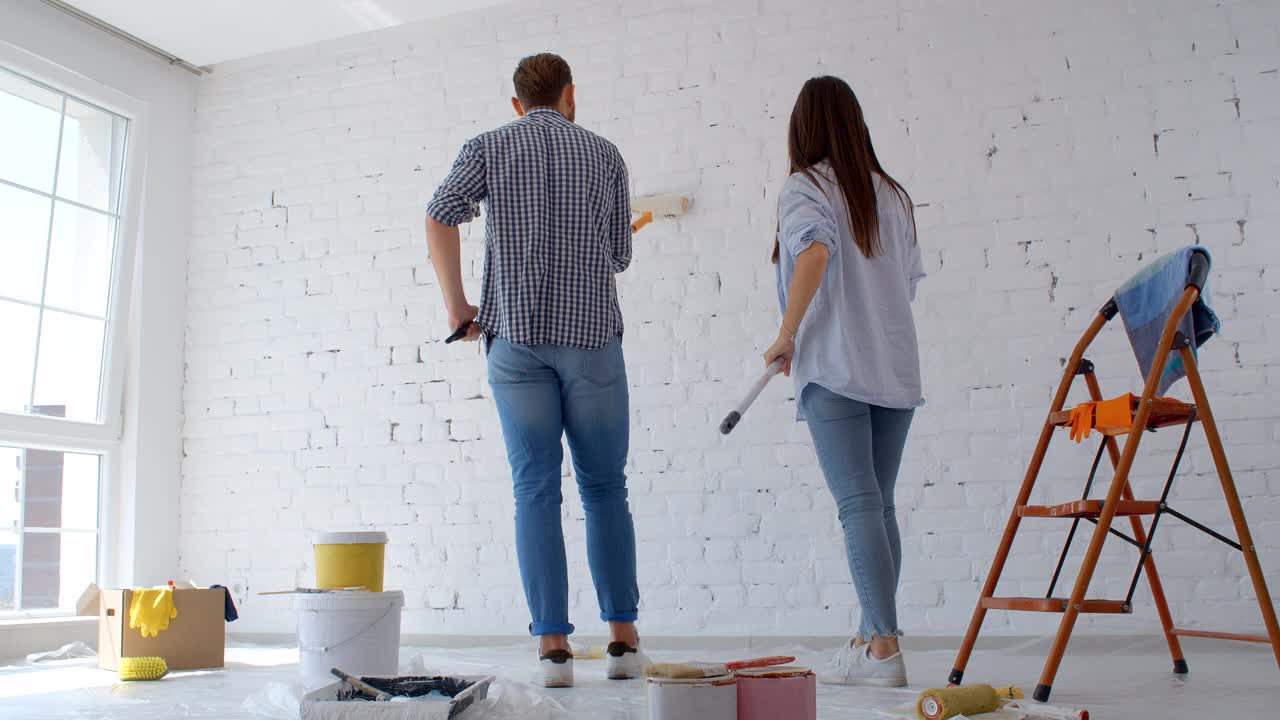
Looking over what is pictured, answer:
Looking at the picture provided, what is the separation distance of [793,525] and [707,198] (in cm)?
117

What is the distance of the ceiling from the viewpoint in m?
3.95

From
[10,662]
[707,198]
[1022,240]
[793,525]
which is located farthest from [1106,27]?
[10,662]

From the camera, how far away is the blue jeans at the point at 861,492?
2.06 meters

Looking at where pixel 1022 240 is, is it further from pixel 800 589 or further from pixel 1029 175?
pixel 800 589

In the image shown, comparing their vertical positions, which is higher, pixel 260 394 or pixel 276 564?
pixel 260 394

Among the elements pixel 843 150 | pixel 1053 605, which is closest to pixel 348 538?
Result: pixel 843 150

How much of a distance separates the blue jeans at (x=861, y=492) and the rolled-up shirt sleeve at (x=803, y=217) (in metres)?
0.30

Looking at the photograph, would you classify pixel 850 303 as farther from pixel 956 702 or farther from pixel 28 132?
pixel 28 132

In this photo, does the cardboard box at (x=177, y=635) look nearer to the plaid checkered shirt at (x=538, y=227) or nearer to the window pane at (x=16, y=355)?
the window pane at (x=16, y=355)

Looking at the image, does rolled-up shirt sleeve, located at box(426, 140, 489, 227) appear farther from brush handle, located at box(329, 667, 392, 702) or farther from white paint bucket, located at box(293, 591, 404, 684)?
brush handle, located at box(329, 667, 392, 702)

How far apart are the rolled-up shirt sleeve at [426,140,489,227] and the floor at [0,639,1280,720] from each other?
1.00m

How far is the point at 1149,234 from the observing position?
321 cm

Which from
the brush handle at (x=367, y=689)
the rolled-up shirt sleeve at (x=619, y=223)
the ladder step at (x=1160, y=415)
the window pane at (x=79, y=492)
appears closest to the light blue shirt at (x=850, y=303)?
the ladder step at (x=1160, y=415)

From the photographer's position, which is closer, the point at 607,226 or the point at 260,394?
the point at 607,226
